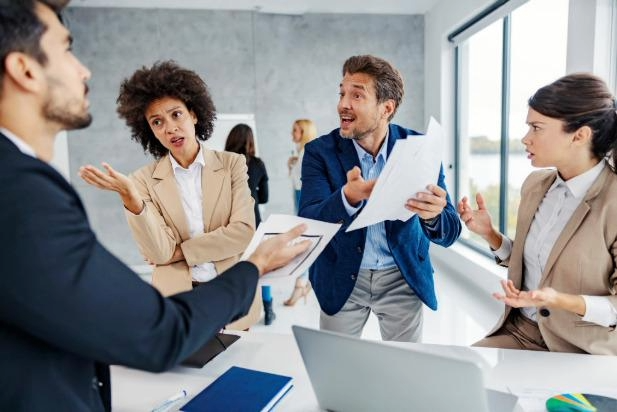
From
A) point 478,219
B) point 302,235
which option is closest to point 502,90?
point 478,219

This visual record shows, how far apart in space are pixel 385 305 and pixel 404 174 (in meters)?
0.81

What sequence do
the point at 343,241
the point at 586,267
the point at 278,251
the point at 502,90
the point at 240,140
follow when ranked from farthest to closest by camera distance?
A: the point at 502,90 < the point at 240,140 < the point at 343,241 < the point at 586,267 < the point at 278,251

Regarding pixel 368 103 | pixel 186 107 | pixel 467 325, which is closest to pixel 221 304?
pixel 368 103

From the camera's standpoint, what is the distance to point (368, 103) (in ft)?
6.17

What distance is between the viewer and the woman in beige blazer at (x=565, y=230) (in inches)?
55.7

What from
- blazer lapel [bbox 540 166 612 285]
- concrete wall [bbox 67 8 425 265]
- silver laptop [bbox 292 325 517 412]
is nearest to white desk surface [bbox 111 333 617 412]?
silver laptop [bbox 292 325 517 412]

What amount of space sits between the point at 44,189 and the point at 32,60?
0.76 feet

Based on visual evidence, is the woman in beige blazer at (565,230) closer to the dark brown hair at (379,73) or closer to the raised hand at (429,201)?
the raised hand at (429,201)

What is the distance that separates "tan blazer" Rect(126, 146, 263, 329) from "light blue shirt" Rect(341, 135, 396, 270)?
50cm

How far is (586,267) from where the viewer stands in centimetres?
145

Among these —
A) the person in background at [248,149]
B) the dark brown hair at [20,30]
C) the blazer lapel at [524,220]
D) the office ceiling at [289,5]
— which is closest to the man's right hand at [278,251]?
the dark brown hair at [20,30]

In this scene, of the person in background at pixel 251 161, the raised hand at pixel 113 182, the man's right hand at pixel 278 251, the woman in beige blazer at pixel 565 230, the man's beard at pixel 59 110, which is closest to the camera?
the man's beard at pixel 59 110

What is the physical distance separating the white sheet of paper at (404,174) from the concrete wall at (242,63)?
15.1ft

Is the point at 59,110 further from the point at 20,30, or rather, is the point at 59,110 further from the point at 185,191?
the point at 185,191
